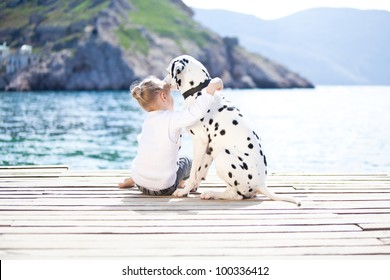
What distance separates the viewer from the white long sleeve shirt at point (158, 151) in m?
5.24

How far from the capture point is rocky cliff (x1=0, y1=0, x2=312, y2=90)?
90.8 m

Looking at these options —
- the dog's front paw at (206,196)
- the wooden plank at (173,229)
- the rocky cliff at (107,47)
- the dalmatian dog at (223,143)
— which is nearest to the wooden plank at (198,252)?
the wooden plank at (173,229)

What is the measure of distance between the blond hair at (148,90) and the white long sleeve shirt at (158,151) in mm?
141

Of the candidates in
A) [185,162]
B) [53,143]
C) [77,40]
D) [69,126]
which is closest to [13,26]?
[77,40]

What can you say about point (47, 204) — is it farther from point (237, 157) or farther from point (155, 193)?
point (237, 157)

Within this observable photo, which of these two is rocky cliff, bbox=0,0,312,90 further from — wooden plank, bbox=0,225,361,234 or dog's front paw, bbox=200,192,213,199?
wooden plank, bbox=0,225,361,234

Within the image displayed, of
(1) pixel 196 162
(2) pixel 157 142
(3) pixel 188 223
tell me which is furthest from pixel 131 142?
(3) pixel 188 223

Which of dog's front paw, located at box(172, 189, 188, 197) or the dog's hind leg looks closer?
the dog's hind leg

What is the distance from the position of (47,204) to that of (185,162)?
1686mm

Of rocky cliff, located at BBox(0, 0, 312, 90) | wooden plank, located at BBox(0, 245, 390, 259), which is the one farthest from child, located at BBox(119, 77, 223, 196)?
rocky cliff, located at BBox(0, 0, 312, 90)

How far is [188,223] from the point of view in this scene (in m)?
4.20

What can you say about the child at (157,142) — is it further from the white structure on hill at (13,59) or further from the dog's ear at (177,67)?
the white structure on hill at (13,59)

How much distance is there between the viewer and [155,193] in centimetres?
534

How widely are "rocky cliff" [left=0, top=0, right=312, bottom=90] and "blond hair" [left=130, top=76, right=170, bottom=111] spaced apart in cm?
8237
